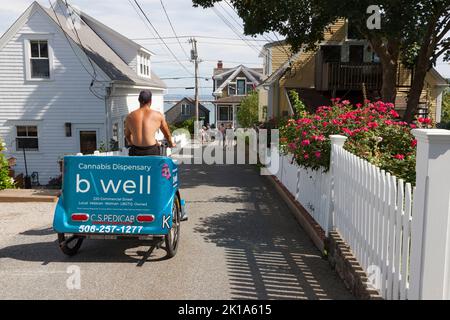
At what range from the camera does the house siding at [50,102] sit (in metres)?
16.9

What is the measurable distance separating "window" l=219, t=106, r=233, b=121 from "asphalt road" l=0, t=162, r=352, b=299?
47.7 metres

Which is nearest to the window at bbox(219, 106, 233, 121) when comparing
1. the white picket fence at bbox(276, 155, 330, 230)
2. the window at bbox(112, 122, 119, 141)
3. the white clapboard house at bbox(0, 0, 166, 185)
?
the window at bbox(112, 122, 119, 141)

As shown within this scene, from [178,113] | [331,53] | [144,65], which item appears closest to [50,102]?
[144,65]

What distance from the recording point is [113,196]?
5.68m

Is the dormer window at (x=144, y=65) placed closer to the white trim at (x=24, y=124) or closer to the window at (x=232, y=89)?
the white trim at (x=24, y=124)

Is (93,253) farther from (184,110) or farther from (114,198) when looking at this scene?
(184,110)

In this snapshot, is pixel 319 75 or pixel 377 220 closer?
pixel 377 220

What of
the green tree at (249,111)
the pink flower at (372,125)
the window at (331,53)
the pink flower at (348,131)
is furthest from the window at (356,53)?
the green tree at (249,111)

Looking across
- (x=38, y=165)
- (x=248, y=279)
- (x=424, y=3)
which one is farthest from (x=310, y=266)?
(x=38, y=165)

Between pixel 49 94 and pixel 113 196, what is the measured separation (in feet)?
42.7

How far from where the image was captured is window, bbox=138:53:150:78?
82.2 ft
